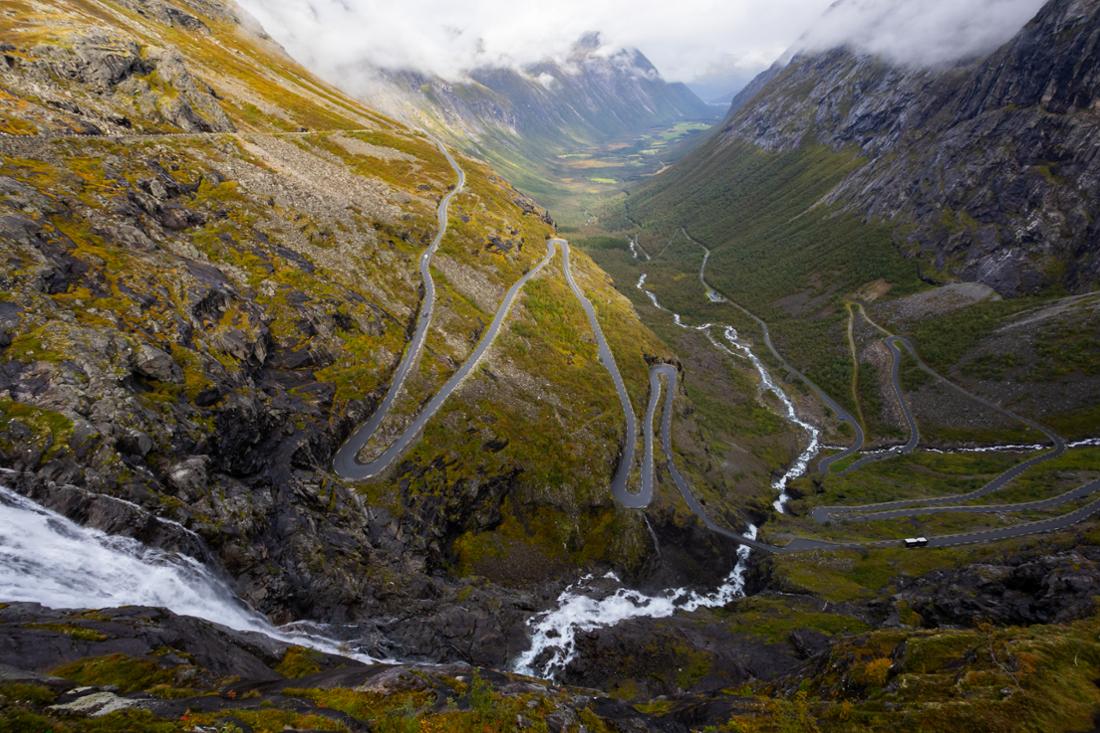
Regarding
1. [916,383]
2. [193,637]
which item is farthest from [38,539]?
[916,383]

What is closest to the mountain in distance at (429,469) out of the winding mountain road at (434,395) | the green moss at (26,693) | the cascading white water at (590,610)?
the green moss at (26,693)

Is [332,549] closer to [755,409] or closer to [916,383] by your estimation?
[755,409]

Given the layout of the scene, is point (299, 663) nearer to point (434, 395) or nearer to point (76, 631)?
point (76, 631)

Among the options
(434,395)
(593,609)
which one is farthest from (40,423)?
(593,609)

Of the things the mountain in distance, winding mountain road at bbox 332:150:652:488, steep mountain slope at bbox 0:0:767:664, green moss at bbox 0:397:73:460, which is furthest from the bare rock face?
green moss at bbox 0:397:73:460

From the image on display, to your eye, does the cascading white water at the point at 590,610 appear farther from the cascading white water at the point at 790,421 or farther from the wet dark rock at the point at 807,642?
the cascading white water at the point at 790,421

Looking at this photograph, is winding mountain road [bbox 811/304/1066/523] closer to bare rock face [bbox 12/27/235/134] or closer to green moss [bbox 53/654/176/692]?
green moss [bbox 53/654/176/692]
